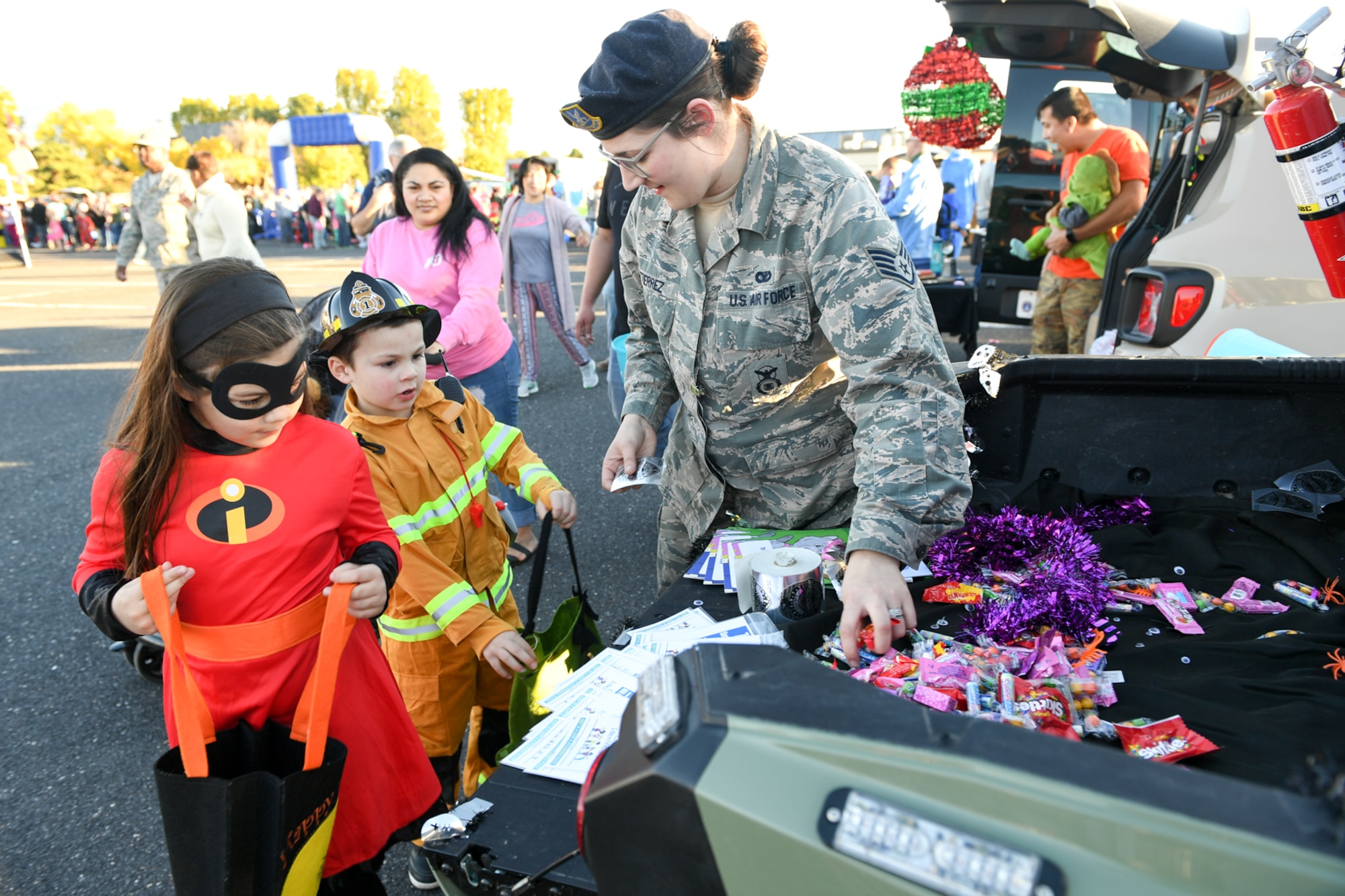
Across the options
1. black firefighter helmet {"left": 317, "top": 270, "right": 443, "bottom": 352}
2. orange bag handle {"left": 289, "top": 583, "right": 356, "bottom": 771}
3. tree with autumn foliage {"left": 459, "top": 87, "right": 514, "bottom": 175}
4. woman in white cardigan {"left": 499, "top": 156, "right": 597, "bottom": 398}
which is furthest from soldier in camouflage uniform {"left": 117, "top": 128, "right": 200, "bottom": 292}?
tree with autumn foliage {"left": 459, "top": 87, "right": 514, "bottom": 175}

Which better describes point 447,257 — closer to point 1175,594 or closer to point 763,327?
point 763,327

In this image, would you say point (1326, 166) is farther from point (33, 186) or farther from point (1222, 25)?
point (33, 186)

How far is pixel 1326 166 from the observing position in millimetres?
1720

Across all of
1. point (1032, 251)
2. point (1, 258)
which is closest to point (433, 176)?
point (1032, 251)

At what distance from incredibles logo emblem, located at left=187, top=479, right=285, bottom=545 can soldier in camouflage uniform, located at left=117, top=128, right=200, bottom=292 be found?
5653 millimetres

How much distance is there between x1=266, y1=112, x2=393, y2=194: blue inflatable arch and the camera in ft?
91.9

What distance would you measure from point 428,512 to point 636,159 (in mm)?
1087

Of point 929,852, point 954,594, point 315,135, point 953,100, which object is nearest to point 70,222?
point 315,135

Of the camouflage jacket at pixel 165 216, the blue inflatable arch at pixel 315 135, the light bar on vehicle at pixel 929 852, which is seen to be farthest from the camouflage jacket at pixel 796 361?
the blue inflatable arch at pixel 315 135

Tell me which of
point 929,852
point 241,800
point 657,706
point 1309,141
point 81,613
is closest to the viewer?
point 929,852

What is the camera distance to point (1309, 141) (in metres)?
1.73

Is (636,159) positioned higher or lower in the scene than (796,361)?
higher

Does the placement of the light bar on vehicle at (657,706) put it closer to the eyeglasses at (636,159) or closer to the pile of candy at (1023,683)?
the pile of candy at (1023,683)

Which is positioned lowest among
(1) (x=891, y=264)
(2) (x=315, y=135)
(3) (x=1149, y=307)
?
(3) (x=1149, y=307)
